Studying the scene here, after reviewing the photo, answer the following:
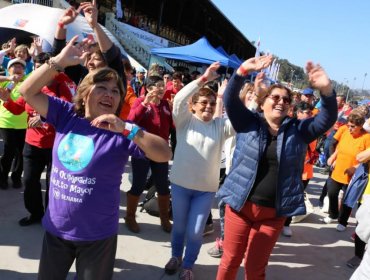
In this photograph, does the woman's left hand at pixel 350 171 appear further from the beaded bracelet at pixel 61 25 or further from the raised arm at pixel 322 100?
the beaded bracelet at pixel 61 25

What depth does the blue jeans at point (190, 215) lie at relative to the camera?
3.12m

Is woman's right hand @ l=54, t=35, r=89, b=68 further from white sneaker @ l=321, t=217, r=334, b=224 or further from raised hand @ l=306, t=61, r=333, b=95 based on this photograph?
white sneaker @ l=321, t=217, r=334, b=224

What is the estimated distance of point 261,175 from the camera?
264 centimetres

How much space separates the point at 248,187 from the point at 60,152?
1.37m

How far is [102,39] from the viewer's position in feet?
8.84

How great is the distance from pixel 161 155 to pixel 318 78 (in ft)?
3.89

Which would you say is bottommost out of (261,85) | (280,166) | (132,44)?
(280,166)

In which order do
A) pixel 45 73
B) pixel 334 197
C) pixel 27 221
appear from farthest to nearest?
pixel 334 197
pixel 27 221
pixel 45 73

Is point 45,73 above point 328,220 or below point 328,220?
above

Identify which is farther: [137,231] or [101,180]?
[137,231]

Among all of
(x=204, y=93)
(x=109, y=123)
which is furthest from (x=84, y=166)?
(x=204, y=93)

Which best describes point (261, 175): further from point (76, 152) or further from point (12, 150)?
point (12, 150)

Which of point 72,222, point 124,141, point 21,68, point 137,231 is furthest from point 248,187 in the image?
point 21,68

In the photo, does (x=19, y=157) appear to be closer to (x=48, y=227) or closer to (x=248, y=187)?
(x=48, y=227)
